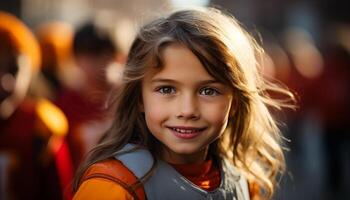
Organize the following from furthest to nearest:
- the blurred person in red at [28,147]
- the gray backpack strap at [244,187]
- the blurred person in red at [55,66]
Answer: the blurred person in red at [55,66] → the blurred person in red at [28,147] → the gray backpack strap at [244,187]

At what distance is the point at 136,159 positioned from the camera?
108 inches

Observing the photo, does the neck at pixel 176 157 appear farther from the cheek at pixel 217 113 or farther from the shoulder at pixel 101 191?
the shoulder at pixel 101 191

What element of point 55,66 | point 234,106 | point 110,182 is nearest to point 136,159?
point 110,182

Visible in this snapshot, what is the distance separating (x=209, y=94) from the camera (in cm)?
276

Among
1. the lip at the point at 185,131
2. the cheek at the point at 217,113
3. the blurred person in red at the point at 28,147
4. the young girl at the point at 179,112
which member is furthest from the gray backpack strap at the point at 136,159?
the blurred person in red at the point at 28,147

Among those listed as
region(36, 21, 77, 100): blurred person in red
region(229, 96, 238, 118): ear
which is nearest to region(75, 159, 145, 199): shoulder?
region(229, 96, 238, 118): ear

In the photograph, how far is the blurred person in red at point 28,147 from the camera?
158 inches

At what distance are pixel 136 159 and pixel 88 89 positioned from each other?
2.38 m

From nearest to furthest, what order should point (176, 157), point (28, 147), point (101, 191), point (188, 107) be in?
point (101, 191), point (188, 107), point (176, 157), point (28, 147)

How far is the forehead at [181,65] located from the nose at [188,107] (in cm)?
7

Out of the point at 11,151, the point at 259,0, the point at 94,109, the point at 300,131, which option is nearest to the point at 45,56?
the point at 94,109

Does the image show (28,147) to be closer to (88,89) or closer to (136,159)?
(88,89)

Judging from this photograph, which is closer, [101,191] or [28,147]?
[101,191]

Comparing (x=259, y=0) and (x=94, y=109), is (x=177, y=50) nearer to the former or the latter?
(x=94, y=109)
